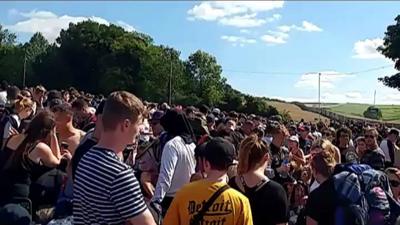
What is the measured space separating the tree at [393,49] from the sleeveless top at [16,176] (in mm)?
66391

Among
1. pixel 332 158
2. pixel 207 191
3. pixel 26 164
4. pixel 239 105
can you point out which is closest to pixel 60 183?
pixel 26 164

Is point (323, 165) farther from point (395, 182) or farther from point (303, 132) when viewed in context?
point (303, 132)

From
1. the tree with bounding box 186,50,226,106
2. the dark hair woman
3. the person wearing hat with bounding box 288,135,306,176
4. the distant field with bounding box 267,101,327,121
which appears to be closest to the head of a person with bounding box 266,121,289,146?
the person wearing hat with bounding box 288,135,306,176

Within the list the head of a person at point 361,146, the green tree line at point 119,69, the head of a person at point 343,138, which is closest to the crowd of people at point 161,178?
the head of a person at point 361,146

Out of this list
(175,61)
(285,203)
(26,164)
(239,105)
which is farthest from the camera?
(175,61)

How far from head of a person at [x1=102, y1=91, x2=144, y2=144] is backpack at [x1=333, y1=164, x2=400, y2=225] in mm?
2678

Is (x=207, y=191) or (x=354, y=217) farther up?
(x=207, y=191)

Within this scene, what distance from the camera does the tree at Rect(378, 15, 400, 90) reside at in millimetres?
68812

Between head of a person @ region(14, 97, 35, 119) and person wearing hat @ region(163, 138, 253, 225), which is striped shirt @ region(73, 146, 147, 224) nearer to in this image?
person wearing hat @ region(163, 138, 253, 225)

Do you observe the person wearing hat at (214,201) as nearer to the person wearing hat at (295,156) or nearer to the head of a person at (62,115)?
the head of a person at (62,115)

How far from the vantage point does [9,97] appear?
11.3 m

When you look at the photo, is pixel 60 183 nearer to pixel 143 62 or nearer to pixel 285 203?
pixel 285 203

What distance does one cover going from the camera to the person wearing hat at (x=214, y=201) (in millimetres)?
4785

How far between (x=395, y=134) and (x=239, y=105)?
157ft
